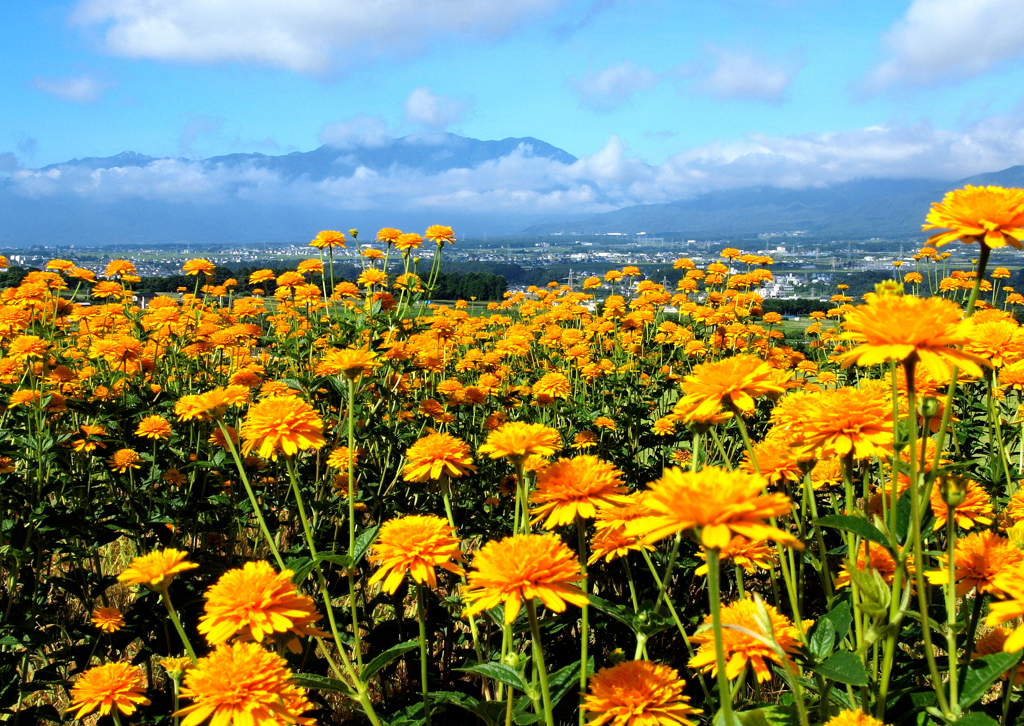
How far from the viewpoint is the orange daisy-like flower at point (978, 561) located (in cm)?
190

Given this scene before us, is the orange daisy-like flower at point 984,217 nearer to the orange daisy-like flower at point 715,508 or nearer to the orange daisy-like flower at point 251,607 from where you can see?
the orange daisy-like flower at point 715,508

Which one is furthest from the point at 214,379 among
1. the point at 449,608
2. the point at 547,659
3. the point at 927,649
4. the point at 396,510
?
the point at 927,649

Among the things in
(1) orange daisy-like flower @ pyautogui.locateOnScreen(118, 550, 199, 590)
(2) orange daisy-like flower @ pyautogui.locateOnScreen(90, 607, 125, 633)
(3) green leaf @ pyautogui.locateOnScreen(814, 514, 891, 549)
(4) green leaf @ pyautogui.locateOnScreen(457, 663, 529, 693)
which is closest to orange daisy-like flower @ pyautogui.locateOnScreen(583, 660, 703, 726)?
(4) green leaf @ pyautogui.locateOnScreen(457, 663, 529, 693)

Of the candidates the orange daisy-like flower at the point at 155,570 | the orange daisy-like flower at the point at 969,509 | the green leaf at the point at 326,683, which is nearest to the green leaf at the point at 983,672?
the orange daisy-like flower at the point at 969,509

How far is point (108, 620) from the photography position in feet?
9.00

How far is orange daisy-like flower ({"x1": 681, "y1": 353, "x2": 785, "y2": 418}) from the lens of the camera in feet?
5.91

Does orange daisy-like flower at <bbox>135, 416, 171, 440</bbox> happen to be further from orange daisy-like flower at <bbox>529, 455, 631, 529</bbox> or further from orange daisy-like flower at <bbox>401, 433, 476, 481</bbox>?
orange daisy-like flower at <bbox>529, 455, 631, 529</bbox>

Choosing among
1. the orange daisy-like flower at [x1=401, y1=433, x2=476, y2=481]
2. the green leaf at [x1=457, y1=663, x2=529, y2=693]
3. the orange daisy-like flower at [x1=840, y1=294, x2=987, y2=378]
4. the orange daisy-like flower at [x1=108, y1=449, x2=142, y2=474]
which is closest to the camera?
the orange daisy-like flower at [x1=840, y1=294, x2=987, y2=378]

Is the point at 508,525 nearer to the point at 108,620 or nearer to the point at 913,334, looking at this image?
the point at 108,620

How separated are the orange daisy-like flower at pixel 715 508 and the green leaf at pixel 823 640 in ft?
2.66

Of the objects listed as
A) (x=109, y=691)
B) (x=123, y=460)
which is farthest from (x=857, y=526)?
(x=123, y=460)

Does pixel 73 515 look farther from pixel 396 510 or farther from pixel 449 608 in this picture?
pixel 449 608

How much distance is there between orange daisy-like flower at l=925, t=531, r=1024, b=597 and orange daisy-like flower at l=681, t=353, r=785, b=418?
0.70m

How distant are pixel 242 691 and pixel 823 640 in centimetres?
145
